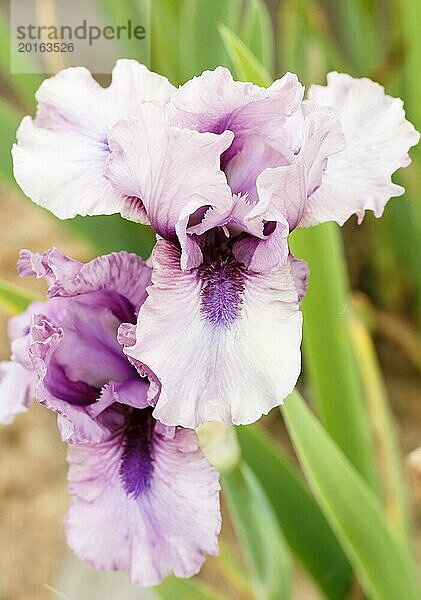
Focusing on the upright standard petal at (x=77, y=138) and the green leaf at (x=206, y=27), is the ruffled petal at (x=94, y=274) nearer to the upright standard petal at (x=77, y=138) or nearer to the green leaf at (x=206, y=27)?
the upright standard petal at (x=77, y=138)

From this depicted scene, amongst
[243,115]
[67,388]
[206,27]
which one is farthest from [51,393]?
[206,27]

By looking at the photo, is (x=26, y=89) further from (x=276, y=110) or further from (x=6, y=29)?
(x=276, y=110)

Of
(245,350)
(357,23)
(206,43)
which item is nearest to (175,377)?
(245,350)

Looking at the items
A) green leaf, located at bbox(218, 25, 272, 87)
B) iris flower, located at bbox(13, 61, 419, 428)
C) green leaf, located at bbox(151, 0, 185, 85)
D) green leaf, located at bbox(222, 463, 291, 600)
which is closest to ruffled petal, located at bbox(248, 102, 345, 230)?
iris flower, located at bbox(13, 61, 419, 428)

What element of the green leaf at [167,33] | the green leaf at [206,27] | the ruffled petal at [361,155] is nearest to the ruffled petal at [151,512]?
the ruffled petal at [361,155]

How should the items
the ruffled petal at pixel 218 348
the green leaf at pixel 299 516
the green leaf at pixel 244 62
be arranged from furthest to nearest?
the green leaf at pixel 299 516, the green leaf at pixel 244 62, the ruffled petal at pixel 218 348

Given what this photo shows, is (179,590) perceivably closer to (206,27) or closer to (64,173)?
(64,173)
